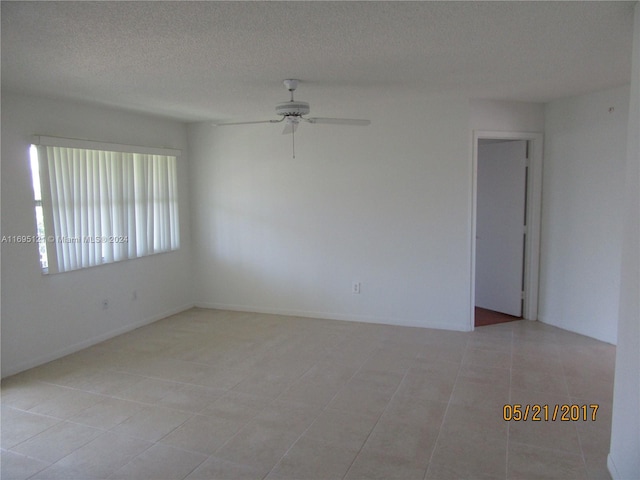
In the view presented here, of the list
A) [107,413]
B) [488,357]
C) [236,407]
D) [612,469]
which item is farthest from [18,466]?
[488,357]

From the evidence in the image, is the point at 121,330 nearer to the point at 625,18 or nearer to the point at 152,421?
the point at 152,421

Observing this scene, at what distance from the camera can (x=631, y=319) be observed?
2.08 metres

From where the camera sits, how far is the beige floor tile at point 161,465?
2439mm

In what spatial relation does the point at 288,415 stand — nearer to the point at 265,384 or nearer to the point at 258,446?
the point at 258,446

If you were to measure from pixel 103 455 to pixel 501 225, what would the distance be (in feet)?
15.0

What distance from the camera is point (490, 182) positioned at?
17.7ft

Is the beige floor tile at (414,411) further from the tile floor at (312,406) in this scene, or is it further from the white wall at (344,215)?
the white wall at (344,215)

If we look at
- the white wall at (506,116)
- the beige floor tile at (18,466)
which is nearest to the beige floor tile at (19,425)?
the beige floor tile at (18,466)

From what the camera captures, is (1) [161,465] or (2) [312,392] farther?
(2) [312,392]

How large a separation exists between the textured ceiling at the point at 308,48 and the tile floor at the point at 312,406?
2.36 m

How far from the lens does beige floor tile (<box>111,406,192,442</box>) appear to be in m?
2.87

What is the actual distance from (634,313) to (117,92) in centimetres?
396

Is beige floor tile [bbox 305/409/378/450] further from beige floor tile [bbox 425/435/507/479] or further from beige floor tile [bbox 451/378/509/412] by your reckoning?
beige floor tile [bbox 451/378/509/412]
